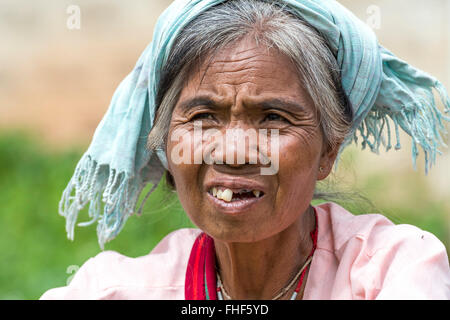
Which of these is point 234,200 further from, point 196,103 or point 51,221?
point 51,221

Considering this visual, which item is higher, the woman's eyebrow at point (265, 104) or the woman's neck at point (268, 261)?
the woman's eyebrow at point (265, 104)

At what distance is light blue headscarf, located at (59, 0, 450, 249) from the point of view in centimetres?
271

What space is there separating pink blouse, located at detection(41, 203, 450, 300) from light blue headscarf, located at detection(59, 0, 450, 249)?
0.70ft

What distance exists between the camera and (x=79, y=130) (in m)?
8.09

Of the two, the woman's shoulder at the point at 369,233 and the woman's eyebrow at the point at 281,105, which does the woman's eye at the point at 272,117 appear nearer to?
the woman's eyebrow at the point at 281,105

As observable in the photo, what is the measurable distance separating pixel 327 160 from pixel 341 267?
0.43 metres

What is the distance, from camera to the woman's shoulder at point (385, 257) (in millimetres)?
2385

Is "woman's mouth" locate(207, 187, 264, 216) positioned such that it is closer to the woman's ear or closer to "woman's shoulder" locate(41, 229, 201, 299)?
the woman's ear

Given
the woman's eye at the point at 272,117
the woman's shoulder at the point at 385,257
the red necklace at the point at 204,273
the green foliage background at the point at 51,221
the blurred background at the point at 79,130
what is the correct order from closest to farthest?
the woman's shoulder at the point at 385,257 < the woman's eye at the point at 272,117 < the red necklace at the point at 204,273 < the green foliage background at the point at 51,221 < the blurred background at the point at 79,130

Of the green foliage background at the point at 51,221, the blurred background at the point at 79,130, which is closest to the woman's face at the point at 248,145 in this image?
the blurred background at the point at 79,130

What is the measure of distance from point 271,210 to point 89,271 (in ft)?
3.22

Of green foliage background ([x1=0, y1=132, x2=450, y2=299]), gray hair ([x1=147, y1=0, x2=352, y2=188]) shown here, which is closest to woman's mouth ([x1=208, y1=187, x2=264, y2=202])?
gray hair ([x1=147, y1=0, x2=352, y2=188])

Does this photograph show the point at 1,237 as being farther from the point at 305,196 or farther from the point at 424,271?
the point at 424,271

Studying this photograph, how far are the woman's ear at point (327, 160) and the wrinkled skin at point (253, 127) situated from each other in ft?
0.21
